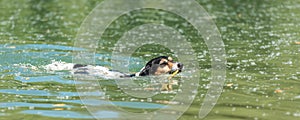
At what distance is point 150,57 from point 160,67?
11.5ft

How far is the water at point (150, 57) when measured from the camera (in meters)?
11.5

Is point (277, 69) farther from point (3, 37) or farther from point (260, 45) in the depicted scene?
point (3, 37)

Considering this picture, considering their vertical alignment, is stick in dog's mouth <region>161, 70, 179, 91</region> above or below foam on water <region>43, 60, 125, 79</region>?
below

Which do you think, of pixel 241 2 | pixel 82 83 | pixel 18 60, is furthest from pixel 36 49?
pixel 241 2

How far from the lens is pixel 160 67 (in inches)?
571

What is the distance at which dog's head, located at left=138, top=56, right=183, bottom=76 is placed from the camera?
1445 centimetres

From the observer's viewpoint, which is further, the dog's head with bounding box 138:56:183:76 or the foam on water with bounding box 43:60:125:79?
the foam on water with bounding box 43:60:125:79

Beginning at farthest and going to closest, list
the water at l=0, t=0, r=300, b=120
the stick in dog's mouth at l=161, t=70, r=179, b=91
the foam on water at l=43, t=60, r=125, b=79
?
the foam on water at l=43, t=60, r=125, b=79
the stick in dog's mouth at l=161, t=70, r=179, b=91
the water at l=0, t=0, r=300, b=120

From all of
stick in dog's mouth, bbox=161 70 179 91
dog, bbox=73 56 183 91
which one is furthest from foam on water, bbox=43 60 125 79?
stick in dog's mouth, bbox=161 70 179 91

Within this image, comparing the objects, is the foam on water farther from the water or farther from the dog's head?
the dog's head

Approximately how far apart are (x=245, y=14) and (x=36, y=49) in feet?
43.1

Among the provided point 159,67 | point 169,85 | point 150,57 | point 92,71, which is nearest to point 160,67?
point 159,67

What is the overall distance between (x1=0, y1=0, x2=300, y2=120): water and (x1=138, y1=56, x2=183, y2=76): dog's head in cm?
83

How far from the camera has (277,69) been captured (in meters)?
15.4
